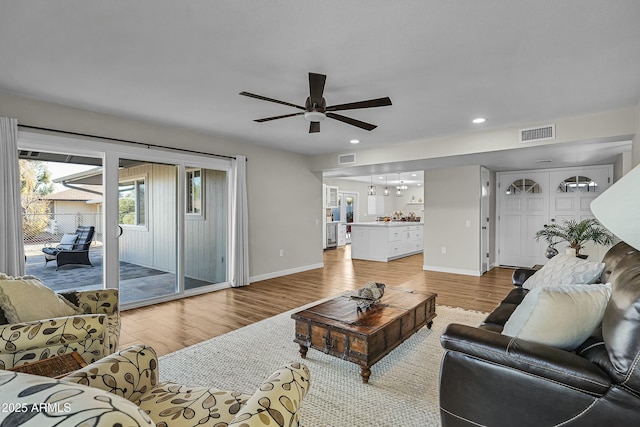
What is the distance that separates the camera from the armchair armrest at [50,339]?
5.36 feet

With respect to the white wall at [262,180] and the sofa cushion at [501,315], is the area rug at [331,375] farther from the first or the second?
the white wall at [262,180]

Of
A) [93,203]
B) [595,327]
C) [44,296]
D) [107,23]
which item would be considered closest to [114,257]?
[93,203]

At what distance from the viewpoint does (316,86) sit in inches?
95.5

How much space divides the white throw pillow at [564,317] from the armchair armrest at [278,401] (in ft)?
3.70

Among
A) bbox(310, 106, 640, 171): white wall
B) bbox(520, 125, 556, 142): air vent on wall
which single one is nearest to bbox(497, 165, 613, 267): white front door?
bbox(310, 106, 640, 171): white wall

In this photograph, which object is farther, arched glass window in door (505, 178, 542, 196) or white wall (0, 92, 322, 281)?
arched glass window in door (505, 178, 542, 196)

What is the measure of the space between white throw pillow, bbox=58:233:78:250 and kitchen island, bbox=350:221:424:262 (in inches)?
228

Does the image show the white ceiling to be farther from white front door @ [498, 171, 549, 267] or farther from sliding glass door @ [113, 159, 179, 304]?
white front door @ [498, 171, 549, 267]

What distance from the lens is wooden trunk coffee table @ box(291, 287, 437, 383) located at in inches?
89.7

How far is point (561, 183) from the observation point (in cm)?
654

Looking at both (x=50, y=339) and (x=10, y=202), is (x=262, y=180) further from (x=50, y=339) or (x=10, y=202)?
(x=50, y=339)

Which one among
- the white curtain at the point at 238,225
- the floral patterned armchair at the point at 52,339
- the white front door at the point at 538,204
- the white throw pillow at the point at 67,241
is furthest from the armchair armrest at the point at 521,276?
the white throw pillow at the point at 67,241

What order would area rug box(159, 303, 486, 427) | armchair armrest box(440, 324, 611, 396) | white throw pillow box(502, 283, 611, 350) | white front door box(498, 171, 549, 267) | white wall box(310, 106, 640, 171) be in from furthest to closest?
white front door box(498, 171, 549, 267)
white wall box(310, 106, 640, 171)
area rug box(159, 303, 486, 427)
white throw pillow box(502, 283, 611, 350)
armchair armrest box(440, 324, 611, 396)

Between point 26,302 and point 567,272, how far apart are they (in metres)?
3.64
